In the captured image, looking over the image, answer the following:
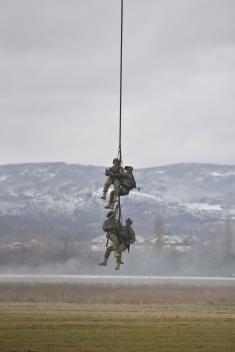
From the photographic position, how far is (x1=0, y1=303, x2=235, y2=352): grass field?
1592 inches

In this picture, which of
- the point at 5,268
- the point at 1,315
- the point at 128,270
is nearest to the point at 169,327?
the point at 1,315

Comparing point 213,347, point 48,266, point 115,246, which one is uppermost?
point 48,266

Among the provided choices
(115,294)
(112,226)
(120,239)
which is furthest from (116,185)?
(115,294)

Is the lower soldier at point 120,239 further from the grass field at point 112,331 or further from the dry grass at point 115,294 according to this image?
the dry grass at point 115,294

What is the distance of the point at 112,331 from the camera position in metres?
46.7

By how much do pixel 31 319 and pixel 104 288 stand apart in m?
51.9

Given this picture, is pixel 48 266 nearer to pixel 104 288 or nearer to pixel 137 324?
pixel 104 288

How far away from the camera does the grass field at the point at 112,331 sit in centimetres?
4044

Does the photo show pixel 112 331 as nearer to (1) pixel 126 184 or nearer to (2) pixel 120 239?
(2) pixel 120 239

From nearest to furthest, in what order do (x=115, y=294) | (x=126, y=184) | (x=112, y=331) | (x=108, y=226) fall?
(x=126, y=184) → (x=108, y=226) → (x=112, y=331) → (x=115, y=294)

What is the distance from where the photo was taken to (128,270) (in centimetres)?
18375

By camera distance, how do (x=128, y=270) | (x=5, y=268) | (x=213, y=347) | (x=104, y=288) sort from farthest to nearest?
1. (x=128, y=270)
2. (x=5, y=268)
3. (x=104, y=288)
4. (x=213, y=347)

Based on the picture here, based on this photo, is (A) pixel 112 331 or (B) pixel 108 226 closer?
(B) pixel 108 226

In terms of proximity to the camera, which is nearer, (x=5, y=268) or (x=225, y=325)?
(x=225, y=325)
